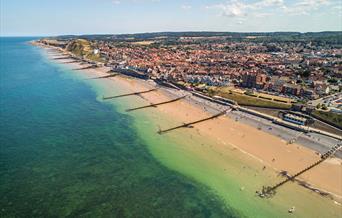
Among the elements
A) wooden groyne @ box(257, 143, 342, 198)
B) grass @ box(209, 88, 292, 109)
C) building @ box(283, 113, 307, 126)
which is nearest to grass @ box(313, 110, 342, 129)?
building @ box(283, 113, 307, 126)

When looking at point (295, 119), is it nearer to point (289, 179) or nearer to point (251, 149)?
point (251, 149)

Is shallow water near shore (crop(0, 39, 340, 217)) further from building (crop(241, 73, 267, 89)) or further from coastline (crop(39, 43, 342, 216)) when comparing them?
building (crop(241, 73, 267, 89))

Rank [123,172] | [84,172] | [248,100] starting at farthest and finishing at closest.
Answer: [248,100] → [123,172] → [84,172]

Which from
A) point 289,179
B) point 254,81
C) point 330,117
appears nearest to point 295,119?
point 330,117

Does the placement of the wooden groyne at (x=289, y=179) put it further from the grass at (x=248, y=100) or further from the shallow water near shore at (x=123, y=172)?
the grass at (x=248, y=100)

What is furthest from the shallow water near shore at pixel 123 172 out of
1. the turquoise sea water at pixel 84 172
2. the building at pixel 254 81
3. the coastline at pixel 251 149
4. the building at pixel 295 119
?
the building at pixel 254 81
